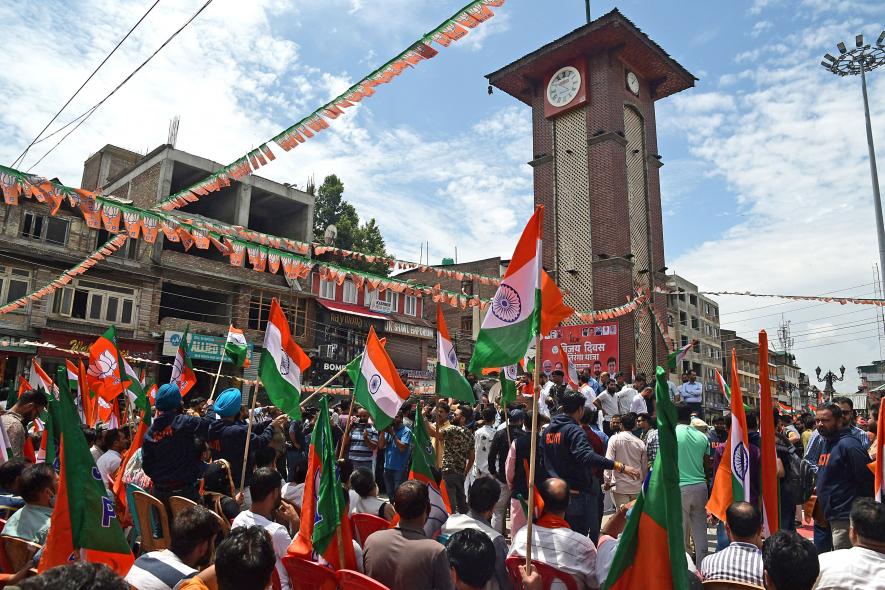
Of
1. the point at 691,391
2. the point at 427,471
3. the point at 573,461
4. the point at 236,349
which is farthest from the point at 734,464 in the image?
the point at 691,391

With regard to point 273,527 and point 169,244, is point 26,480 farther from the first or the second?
point 169,244

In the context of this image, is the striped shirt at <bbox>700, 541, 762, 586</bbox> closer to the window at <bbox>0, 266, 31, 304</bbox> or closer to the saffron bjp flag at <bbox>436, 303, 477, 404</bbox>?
the saffron bjp flag at <bbox>436, 303, 477, 404</bbox>

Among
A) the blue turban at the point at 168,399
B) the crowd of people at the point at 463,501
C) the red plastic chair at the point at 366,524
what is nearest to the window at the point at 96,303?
the crowd of people at the point at 463,501

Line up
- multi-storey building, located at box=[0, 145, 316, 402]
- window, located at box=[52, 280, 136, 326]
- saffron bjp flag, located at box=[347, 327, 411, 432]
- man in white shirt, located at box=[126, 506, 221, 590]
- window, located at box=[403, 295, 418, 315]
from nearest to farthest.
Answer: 1. man in white shirt, located at box=[126, 506, 221, 590]
2. saffron bjp flag, located at box=[347, 327, 411, 432]
3. multi-storey building, located at box=[0, 145, 316, 402]
4. window, located at box=[52, 280, 136, 326]
5. window, located at box=[403, 295, 418, 315]

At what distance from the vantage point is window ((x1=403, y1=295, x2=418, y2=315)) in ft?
123

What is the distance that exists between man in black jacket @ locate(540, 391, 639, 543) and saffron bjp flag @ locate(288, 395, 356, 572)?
2638 mm

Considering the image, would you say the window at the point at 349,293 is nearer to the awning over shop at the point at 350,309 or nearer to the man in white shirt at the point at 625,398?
the awning over shop at the point at 350,309

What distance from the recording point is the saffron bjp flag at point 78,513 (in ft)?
11.7

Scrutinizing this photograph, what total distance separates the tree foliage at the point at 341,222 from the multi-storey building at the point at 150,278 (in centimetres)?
358

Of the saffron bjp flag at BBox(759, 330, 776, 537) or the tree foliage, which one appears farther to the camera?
the tree foliage

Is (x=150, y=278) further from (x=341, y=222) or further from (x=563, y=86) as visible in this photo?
(x=563, y=86)

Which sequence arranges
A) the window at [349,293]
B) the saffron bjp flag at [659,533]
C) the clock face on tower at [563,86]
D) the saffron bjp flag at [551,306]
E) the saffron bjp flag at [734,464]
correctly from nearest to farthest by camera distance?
the saffron bjp flag at [659,533] → the saffron bjp flag at [551,306] → the saffron bjp flag at [734,464] → the clock face on tower at [563,86] → the window at [349,293]

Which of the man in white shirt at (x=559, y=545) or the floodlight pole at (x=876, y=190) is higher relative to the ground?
the floodlight pole at (x=876, y=190)

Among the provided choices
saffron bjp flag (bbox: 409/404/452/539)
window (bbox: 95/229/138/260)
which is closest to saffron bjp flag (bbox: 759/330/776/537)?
saffron bjp flag (bbox: 409/404/452/539)
